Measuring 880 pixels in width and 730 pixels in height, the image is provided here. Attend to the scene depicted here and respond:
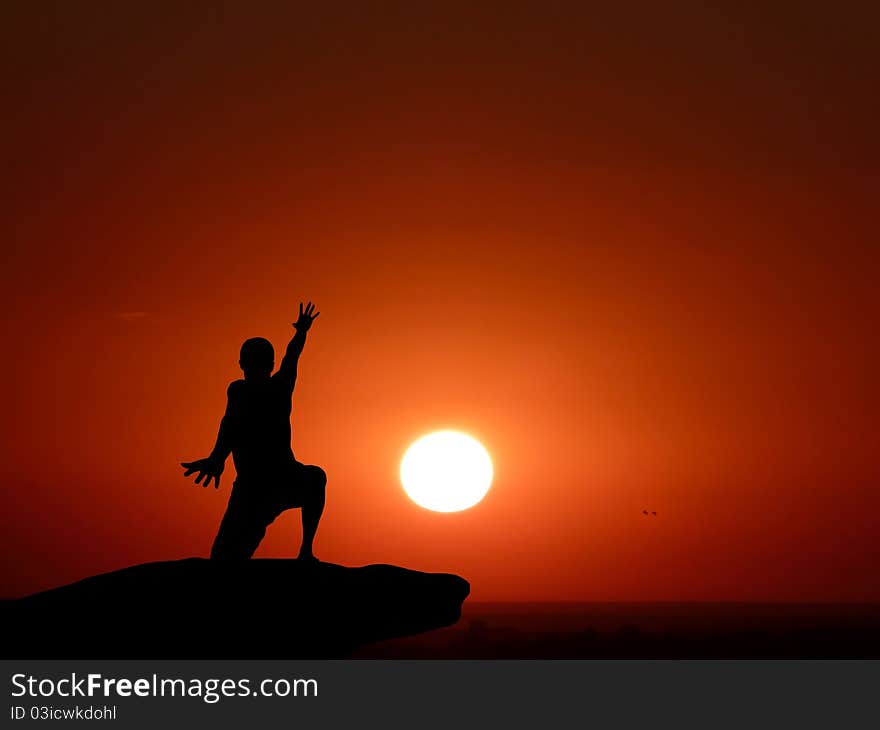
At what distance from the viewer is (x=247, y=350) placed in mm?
17359

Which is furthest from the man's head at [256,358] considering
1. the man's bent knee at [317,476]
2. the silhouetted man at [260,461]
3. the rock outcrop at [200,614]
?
the rock outcrop at [200,614]

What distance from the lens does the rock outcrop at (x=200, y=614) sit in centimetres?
1588

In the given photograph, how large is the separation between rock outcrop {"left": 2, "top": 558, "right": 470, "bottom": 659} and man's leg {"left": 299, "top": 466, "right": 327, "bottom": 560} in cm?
35

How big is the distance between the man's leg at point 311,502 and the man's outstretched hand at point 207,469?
1.25 m

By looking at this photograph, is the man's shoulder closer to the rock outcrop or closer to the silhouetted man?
the silhouetted man

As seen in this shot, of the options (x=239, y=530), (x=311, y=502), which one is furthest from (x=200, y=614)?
(x=311, y=502)

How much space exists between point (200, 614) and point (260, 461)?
246 cm

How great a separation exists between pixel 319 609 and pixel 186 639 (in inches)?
72.9

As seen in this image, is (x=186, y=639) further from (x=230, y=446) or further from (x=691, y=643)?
(x=691, y=643)

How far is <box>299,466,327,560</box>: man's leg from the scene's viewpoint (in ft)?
55.7

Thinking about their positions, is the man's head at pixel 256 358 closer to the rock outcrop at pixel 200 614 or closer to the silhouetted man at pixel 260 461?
the silhouetted man at pixel 260 461

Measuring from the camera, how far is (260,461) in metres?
17.3

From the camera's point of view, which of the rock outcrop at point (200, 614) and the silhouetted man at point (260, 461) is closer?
the rock outcrop at point (200, 614)
